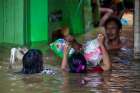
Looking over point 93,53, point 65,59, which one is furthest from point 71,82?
point 93,53

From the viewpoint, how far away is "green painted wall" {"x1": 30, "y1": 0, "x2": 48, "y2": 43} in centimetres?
1308

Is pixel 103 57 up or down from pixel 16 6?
down

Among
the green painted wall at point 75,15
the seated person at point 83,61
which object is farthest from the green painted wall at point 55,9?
the seated person at point 83,61

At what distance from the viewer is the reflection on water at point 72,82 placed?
7.98 meters

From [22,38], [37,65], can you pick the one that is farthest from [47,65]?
[22,38]

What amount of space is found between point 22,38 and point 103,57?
4132 millimetres

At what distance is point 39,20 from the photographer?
43.4 feet

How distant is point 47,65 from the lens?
32.7 feet

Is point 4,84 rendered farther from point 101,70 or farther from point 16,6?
point 16,6

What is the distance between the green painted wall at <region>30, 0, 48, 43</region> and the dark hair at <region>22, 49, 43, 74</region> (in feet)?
13.0

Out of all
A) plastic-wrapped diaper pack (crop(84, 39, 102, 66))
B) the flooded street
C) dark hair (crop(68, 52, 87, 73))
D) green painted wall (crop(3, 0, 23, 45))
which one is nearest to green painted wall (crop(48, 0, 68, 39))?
green painted wall (crop(3, 0, 23, 45))

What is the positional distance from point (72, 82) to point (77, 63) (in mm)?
460

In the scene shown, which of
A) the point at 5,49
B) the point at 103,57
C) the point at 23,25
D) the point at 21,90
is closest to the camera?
the point at 21,90

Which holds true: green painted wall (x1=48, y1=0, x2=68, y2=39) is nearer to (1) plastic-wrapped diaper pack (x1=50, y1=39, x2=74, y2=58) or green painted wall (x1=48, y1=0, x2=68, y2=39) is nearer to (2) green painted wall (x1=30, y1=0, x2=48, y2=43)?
(2) green painted wall (x1=30, y1=0, x2=48, y2=43)
